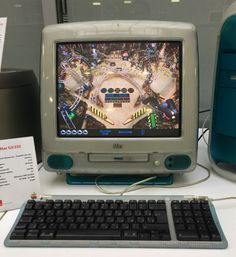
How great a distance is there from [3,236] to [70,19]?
1.19 m

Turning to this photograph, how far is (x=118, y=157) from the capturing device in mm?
781

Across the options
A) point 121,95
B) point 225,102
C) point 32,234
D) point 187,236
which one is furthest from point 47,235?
point 225,102

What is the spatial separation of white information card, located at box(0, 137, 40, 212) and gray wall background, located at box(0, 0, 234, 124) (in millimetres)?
803

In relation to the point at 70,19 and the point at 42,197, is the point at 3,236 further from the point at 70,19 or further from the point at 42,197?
the point at 70,19

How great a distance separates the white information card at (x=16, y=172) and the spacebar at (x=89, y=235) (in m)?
0.18

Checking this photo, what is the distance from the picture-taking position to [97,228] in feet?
1.95

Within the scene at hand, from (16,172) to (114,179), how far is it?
241mm

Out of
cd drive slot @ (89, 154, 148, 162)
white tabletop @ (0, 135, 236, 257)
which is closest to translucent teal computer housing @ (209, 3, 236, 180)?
white tabletop @ (0, 135, 236, 257)

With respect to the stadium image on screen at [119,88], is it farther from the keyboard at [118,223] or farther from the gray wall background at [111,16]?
the gray wall background at [111,16]

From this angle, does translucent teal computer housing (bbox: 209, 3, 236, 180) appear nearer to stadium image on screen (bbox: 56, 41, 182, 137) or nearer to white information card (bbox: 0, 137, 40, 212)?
stadium image on screen (bbox: 56, 41, 182, 137)

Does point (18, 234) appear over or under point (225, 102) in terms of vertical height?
under

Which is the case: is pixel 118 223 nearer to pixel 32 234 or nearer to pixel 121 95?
pixel 32 234

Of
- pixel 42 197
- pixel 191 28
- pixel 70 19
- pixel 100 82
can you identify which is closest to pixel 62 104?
pixel 100 82

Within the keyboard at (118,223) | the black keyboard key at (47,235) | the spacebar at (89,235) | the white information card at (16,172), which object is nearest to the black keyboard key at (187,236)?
the keyboard at (118,223)
